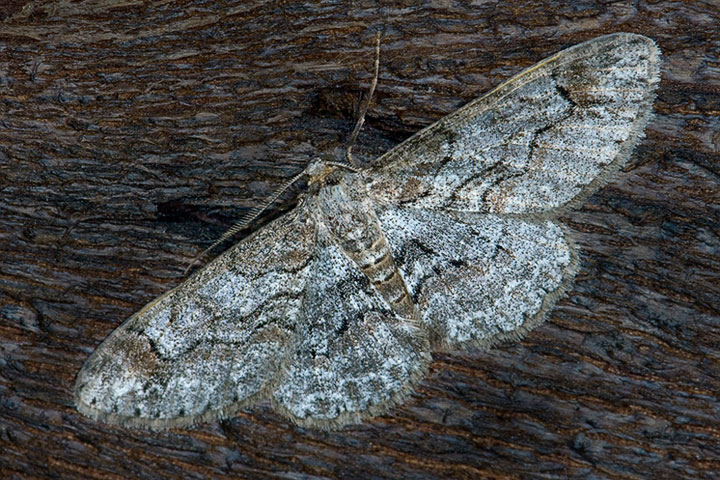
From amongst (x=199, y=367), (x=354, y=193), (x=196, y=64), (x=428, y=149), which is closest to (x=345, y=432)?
(x=199, y=367)

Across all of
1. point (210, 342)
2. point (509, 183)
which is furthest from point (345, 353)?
point (509, 183)

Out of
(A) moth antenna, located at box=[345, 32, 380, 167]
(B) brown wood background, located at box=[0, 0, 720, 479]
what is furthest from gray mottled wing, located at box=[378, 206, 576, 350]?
(A) moth antenna, located at box=[345, 32, 380, 167]

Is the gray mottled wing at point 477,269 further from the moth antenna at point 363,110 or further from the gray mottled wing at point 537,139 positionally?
the moth antenna at point 363,110

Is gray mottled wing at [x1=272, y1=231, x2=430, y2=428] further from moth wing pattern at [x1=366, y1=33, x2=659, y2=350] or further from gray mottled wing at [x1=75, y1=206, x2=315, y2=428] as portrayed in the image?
moth wing pattern at [x1=366, y1=33, x2=659, y2=350]

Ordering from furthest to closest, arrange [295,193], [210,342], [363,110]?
[295,193], [363,110], [210,342]

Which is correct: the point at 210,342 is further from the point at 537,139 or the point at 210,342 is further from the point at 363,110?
the point at 537,139

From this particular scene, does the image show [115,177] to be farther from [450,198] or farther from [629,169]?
[629,169]
